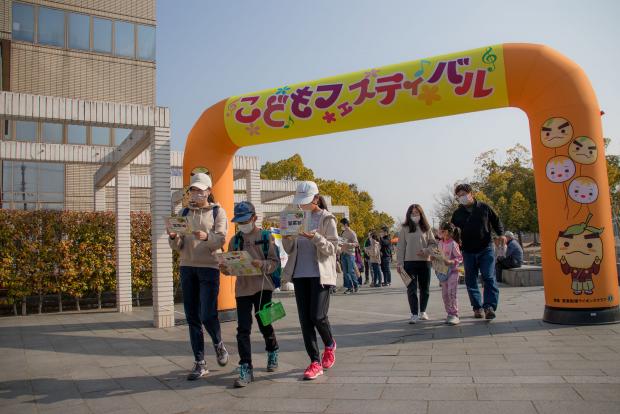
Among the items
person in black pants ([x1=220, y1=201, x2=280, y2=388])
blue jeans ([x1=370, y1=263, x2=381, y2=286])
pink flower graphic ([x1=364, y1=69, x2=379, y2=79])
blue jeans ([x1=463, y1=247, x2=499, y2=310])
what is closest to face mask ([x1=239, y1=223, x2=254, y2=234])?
person in black pants ([x1=220, y1=201, x2=280, y2=388])

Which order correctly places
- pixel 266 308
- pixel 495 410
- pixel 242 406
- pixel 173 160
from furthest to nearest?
pixel 173 160 → pixel 266 308 → pixel 242 406 → pixel 495 410

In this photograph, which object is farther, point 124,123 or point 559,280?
point 124,123

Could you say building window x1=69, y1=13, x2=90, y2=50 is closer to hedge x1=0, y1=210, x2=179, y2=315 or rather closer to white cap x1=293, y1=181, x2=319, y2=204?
hedge x1=0, y1=210, x2=179, y2=315

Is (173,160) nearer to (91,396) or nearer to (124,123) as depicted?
(124,123)

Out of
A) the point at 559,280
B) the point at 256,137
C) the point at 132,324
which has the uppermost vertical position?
the point at 256,137

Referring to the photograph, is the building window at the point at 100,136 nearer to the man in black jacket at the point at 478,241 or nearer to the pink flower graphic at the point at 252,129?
the pink flower graphic at the point at 252,129

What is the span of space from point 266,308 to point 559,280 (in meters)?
4.39

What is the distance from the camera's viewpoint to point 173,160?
14211mm

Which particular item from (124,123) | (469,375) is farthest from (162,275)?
(469,375)

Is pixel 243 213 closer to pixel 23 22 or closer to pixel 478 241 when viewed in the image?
pixel 478 241

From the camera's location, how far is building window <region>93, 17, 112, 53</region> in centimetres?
2228

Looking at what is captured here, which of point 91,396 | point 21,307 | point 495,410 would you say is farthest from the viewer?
point 21,307

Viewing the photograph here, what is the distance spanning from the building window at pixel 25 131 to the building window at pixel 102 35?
4.44 m

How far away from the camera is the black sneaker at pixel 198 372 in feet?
16.1
